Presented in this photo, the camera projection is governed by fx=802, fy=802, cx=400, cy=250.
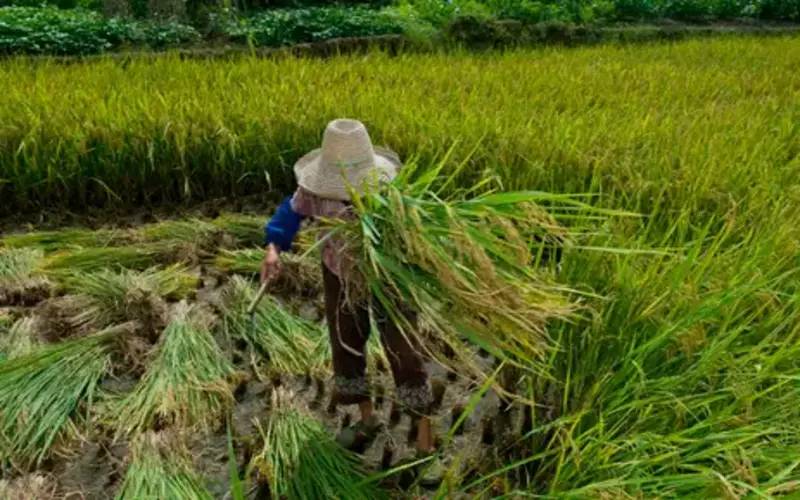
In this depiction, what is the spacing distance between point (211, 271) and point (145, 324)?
15.1 inches

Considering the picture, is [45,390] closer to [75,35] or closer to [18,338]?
[18,338]

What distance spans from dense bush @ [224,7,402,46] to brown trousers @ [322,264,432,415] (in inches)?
156

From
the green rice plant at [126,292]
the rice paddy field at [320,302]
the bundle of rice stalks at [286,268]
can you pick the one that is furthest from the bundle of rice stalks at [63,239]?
the bundle of rice stalks at [286,268]

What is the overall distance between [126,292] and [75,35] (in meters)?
3.20

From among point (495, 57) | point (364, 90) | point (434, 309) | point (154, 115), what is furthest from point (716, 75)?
point (434, 309)

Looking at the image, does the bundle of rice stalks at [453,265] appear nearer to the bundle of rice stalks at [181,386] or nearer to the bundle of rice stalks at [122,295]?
the bundle of rice stalks at [181,386]

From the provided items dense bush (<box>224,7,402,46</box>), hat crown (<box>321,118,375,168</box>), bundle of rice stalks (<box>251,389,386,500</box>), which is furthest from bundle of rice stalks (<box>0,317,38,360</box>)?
dense bush (<box>224,7,402,46</box>)

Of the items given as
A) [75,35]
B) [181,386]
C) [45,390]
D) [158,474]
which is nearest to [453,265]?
[158,474]

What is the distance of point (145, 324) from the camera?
6.82 ft

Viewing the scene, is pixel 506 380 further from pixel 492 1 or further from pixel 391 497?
pixel 492 1

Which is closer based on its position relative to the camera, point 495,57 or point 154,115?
point 154,115

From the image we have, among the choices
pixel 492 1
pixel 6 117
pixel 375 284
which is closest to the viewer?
pixel 375 284

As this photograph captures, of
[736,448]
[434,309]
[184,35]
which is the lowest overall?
[184,35]

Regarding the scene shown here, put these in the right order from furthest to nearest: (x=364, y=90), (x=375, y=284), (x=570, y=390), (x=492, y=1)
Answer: (x=492, y=1), (x=364, y=90), (x=570, y=390), (x=375, y=284)
